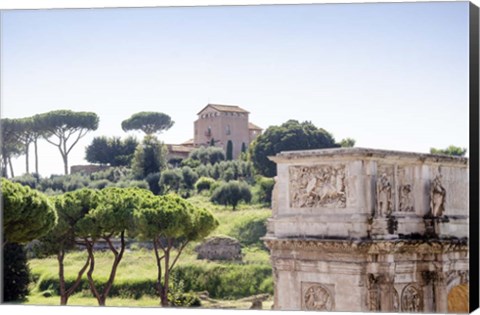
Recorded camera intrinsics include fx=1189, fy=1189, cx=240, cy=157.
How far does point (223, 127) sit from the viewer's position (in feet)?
83.6

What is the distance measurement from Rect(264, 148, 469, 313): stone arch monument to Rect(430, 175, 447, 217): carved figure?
0.02 metres

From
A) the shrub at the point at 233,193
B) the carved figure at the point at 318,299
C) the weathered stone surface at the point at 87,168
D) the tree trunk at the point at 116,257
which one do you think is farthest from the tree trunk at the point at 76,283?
the shrub at the point at 233,193

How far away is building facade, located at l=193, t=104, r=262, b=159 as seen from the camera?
23.2 metres

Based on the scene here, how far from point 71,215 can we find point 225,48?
5.02m

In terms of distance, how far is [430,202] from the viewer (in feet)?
61.4

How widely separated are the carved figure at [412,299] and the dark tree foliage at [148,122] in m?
6.00

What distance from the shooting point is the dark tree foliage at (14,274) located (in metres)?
19.4

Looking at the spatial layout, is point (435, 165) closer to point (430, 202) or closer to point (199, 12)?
point (430, 202)

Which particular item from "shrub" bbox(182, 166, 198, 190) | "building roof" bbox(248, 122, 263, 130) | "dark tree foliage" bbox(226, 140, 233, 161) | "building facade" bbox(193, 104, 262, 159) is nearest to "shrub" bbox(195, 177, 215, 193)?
"shrub" bbox(182, 166, 198, 190)

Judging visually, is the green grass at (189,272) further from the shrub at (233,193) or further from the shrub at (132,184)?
the shrub at (132,184)

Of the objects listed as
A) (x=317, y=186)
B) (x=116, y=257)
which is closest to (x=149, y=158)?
(x=116, y=257)

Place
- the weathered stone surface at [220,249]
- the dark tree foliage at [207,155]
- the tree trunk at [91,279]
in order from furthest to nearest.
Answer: the weathered stone surface at [220,249] → the dark tree foliage at [207,155] → the tree trunk at [91,279]

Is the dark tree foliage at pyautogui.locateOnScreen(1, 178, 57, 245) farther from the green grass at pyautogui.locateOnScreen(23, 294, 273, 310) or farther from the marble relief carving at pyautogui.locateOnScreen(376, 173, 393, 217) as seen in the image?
the marble relief carving at pyautogui.locateOnScreen(376, 173, 393, 217)

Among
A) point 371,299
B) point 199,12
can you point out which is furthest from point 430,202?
point 199,12
